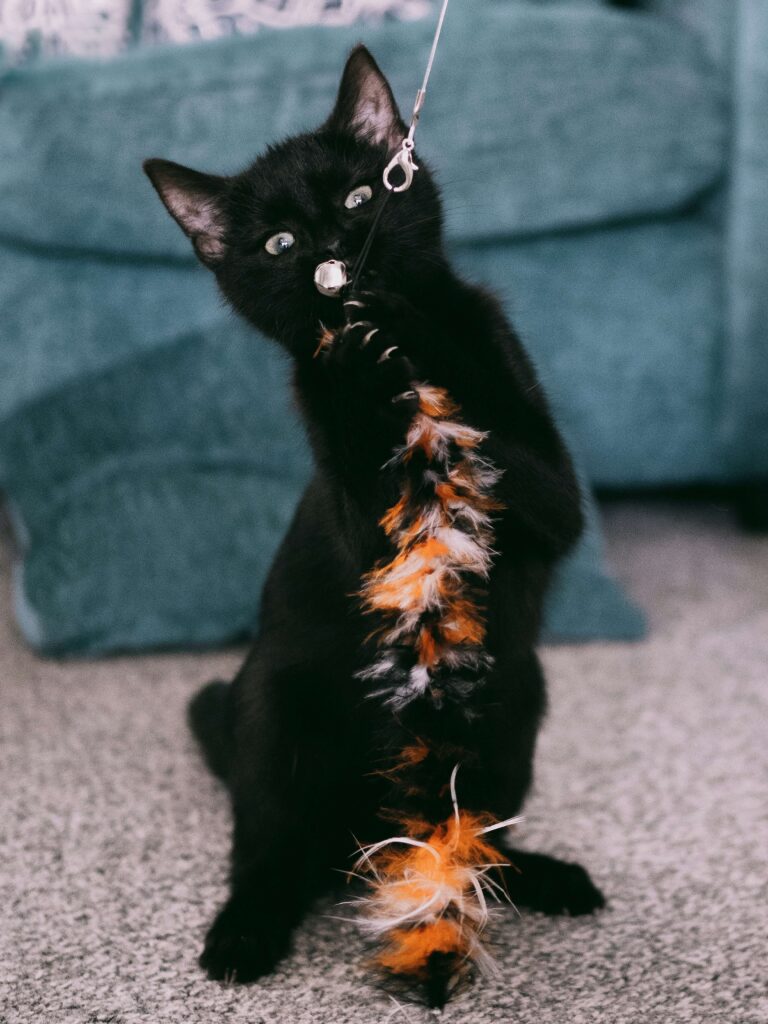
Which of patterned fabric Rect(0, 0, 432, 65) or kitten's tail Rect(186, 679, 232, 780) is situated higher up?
patterned fabric Rect(0, 0, 432, 65)

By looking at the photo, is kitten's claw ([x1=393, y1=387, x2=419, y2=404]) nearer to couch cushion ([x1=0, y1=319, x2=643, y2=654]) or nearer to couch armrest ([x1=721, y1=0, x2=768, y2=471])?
couch cushion ([x1=0, y1=319, x2=643, y2=654])

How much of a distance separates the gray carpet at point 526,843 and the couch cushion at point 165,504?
0.06m

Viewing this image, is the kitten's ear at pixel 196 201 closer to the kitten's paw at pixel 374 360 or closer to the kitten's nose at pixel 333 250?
the kitten's nose at pixel 333 250

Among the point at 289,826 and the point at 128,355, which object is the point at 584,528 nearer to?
the point at 289,826

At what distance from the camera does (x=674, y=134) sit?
1.74 metres

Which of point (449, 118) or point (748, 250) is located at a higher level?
point (449, 118)

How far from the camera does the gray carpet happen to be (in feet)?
2.68

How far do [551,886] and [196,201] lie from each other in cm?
70

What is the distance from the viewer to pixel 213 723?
1.14 m

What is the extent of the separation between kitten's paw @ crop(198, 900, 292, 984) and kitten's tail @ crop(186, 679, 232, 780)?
0.19m

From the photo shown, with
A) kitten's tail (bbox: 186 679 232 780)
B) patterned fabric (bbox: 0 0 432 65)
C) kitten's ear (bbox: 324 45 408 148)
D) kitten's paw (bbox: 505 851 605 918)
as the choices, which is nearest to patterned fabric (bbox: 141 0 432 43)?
patterned fabric (bbox: 0 0 432 65)

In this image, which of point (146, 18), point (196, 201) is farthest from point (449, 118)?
point (196, 201)

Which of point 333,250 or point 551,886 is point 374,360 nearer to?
point 333,250

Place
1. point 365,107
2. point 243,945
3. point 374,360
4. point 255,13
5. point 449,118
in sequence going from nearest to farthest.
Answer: point 374,360, point 243,945, point 365,107, point 449,118, point 255,13
